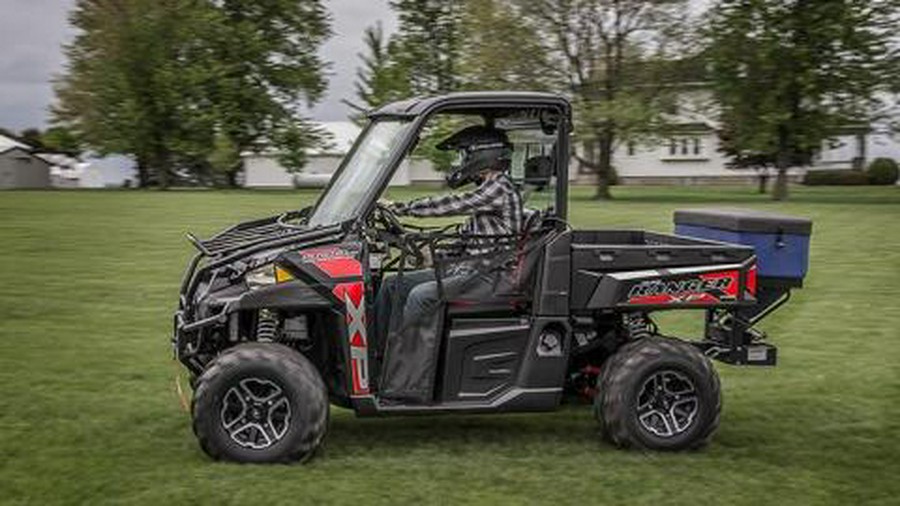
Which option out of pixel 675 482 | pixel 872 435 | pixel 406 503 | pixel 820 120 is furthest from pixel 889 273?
pixel 820 120

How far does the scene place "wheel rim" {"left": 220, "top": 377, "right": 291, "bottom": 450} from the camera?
7086mm

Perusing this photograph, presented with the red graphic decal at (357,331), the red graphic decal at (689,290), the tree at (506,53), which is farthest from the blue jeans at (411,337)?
the tree at (506,53)

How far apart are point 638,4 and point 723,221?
145 ft

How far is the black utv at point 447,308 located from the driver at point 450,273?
5 centimetres

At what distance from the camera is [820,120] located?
48.2m

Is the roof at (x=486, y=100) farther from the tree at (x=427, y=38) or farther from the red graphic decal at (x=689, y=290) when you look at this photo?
the tree at (x=427, y=38)

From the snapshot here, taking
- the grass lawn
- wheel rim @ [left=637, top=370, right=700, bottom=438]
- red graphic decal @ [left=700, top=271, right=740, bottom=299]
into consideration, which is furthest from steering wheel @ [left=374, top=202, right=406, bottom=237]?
red graphic decal @ [left=700, top=271, right=740, bottom=299]

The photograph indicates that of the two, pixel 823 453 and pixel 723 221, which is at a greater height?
pixel 723 221

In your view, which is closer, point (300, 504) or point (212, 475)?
point (300, 504)

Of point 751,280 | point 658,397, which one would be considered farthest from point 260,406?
point 751,280

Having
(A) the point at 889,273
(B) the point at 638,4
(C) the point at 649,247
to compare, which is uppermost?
(B) the point at 638,4

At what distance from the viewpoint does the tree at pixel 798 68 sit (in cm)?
4725

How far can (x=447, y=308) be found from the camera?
744 centimetres

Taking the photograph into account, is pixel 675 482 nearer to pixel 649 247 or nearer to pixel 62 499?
pixel 649 247
